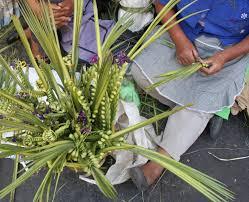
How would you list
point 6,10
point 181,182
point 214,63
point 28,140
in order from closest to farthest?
1. point 28,140
2. point 214,63
3. point 181,182
4. point 6,10

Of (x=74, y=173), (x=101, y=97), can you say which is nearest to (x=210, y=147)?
(x=74, y=173)

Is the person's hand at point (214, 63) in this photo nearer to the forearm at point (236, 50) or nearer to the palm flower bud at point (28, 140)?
the forearm at point (236, 50)

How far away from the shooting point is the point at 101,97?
4.58ft

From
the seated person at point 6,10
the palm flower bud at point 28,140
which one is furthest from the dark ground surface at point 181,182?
the seated person at point 6,10

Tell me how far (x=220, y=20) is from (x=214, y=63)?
0.18 m

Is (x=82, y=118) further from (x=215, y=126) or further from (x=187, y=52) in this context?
(x=215, y=126)

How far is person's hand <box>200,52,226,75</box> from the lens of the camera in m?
1.75

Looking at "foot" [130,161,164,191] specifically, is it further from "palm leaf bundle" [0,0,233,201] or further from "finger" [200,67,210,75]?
"finger" [200,67,210,75]

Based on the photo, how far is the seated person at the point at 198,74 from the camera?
177 cm

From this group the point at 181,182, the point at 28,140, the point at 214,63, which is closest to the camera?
the point at 28,140

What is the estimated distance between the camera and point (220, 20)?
1.76 metres

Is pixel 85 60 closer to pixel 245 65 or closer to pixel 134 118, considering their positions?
pixel 134 118

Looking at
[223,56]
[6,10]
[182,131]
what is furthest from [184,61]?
[6,10]

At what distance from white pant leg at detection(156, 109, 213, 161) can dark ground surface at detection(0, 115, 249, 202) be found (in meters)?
0.14
